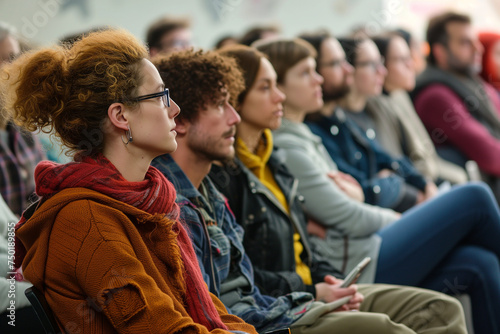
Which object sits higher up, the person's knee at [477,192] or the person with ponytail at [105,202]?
the person with ponytail at [105,202]

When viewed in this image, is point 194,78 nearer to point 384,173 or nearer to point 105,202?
point 105,202

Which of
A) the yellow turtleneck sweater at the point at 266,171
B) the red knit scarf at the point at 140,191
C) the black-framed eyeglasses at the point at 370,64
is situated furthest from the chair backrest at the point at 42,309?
the black-framed eyeglasses at the point at 370,64

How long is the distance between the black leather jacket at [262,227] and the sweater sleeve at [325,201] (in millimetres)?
321

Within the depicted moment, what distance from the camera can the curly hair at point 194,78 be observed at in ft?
5.16

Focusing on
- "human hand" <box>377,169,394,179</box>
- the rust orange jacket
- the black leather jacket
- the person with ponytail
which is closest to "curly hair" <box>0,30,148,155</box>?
the person with ponytail

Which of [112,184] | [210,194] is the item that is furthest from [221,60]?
[112,184]

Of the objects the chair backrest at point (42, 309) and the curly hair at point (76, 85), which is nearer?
the chair backrest at point (42, 309)

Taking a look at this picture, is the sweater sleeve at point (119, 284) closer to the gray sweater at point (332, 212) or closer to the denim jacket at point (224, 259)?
the denim jacket at point (224, 259)

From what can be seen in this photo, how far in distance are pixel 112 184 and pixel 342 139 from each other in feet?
5.86

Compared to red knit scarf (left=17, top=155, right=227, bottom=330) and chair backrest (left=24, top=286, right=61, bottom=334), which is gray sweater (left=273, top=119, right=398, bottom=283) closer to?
red knit scarf (left=17, top=155, right=227, bottom=330)

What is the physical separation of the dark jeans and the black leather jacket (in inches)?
17.2

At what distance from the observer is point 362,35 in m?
3.47

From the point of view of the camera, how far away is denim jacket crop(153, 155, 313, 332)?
141 cm

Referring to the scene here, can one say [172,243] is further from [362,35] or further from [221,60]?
[362,35]
